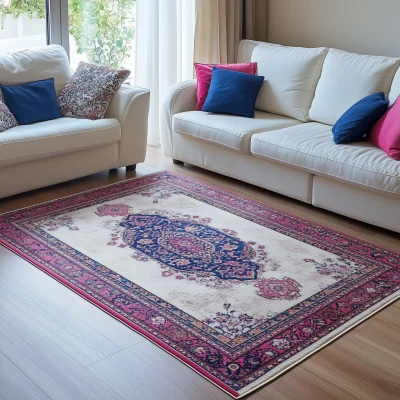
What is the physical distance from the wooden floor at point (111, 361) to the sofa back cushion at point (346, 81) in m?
1.78

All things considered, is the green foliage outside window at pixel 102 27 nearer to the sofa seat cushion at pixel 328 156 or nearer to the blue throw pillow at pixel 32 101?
the blue throw pillow at pixel 32 101

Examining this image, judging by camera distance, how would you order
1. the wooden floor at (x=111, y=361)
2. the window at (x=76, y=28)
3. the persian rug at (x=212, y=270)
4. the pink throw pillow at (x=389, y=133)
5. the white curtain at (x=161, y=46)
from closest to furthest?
the wooden floor at (x=111, y=361)
the persian rug at (x=212, y=270)
the pink throw pillow at (x=389, y=133)
the window at (x=76, y=28)
the white curtain at (x=161, y=46)

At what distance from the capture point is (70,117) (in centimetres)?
489

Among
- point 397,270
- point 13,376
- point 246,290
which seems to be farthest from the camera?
point 397,270

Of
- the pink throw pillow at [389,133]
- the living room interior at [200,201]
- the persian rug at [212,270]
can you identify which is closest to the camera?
the living room interior at [200,201]

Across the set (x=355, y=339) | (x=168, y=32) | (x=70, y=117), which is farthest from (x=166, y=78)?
(x=355, y=339)

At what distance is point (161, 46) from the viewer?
18.5ft

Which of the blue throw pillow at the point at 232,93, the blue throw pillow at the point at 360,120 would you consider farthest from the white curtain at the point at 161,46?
the blue throw pillow at the point at 360,120

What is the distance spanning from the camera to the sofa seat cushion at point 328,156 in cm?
393

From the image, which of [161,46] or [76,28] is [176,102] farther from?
[76,28]

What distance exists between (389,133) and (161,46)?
7.27ft

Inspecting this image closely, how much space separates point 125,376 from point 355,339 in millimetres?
996

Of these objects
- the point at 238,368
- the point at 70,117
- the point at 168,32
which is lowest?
the point at 238,368

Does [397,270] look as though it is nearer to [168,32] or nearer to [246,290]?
[246,290]
